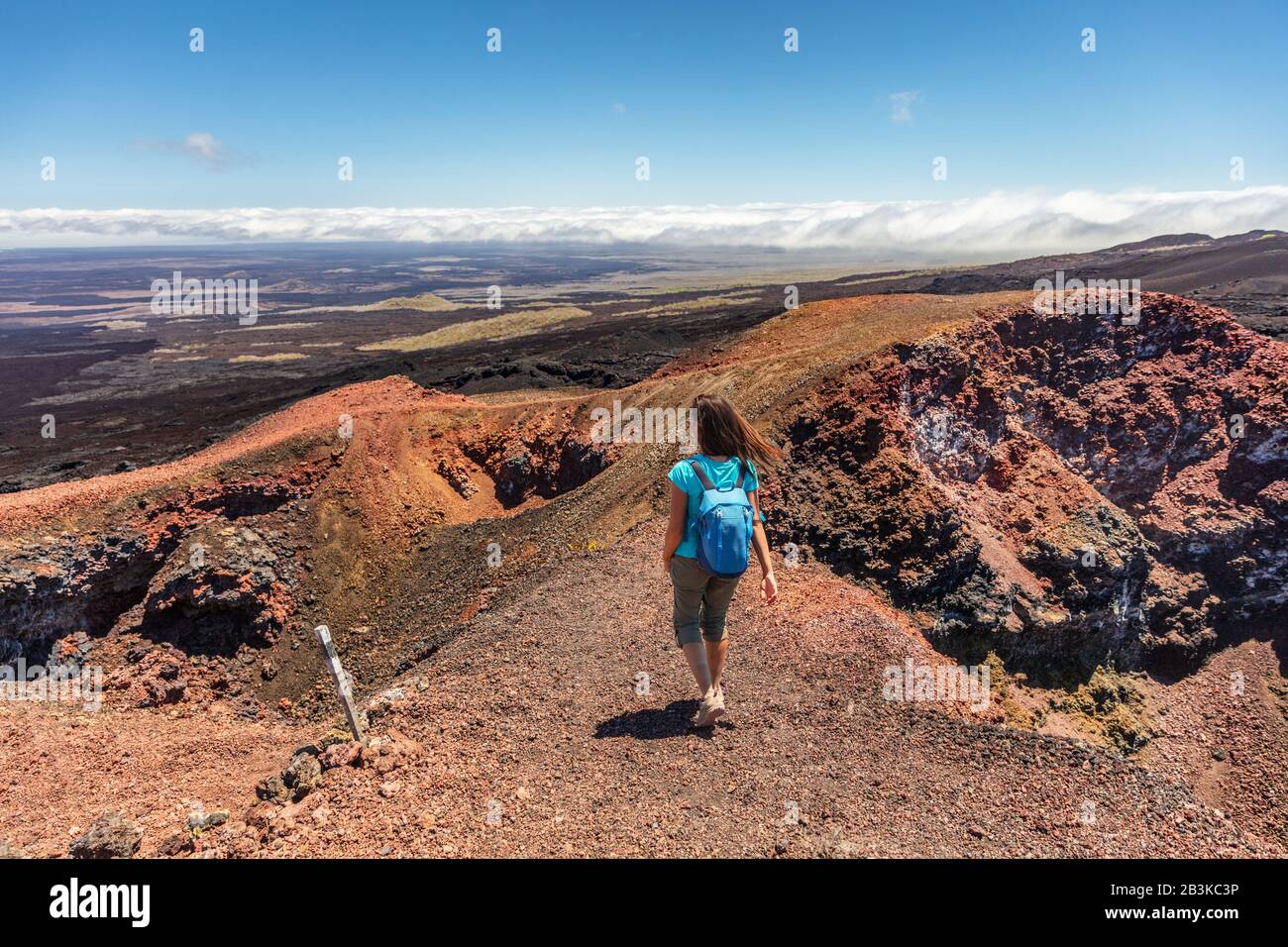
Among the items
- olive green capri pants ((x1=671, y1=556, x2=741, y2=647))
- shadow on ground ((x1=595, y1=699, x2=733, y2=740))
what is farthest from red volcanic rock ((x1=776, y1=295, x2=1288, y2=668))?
olive green capri pants ((x1=671, y1=556, x2=741, y2=647))

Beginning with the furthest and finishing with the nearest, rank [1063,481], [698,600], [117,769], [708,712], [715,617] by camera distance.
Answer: [1063,481], [117,769], [708,712], [715,617], [698,600]

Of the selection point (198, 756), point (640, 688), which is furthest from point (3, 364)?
point (640, 688)

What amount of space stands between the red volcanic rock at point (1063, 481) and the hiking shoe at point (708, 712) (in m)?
5.19

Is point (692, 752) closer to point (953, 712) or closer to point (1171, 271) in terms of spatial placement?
point (953, 712)

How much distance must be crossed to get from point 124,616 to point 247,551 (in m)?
2.07

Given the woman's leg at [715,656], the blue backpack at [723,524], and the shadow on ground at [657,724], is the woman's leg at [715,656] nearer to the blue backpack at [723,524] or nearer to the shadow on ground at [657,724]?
the shadow on ground at [657,724]

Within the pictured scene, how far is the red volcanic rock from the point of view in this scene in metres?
10.5

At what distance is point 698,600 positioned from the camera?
5.02 m

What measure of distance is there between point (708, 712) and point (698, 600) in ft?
4.36

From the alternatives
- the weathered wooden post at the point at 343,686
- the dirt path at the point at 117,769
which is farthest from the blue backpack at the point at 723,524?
the dirt path at the point at 117,769

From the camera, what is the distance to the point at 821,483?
11336mm

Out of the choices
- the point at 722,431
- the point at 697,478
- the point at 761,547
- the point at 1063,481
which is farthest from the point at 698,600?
the point at 1063,481

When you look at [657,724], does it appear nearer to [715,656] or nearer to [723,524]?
[715,656]

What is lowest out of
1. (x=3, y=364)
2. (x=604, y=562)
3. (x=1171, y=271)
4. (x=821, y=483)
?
(x=604, y=562)
